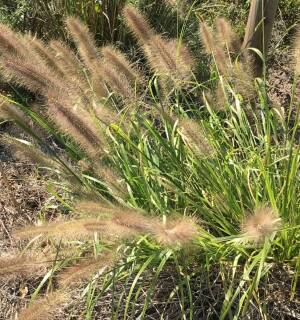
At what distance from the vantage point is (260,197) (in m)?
2.43

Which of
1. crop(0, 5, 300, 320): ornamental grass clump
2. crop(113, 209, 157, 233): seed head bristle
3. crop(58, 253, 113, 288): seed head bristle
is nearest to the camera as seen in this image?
crop(113, 209, 157, 233): seed head bristle

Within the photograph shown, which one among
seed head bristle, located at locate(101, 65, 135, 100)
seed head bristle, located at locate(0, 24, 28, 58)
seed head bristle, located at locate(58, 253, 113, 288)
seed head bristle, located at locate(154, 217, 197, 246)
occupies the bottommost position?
seed head bristle, located at locate(58, 253, 113, 288)

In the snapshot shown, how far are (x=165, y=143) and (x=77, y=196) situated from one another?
50 cm

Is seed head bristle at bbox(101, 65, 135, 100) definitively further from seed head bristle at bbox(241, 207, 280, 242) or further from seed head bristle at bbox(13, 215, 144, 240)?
seed head bristle at bbox(241, 207, 280, 242)

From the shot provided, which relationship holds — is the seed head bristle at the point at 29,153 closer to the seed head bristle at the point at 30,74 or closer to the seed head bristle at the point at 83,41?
the seed head bristle at the point at 30,74

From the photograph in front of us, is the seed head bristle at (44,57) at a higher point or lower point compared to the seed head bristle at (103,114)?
higher

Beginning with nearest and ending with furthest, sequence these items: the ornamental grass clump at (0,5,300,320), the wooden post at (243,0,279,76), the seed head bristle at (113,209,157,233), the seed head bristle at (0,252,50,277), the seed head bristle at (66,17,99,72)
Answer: the seed head bristle at (113,209,157,233), the seed head bristle at (0,252,50,277), the ornamental grass clump at (0,5,300,320), the seed head bristle at (66,17,99,72), the wooden post at (243,0,279,76)

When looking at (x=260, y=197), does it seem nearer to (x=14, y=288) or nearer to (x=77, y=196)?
(x=77, y=196)

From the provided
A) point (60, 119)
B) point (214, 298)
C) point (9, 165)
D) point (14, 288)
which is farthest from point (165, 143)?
point (9, 165)

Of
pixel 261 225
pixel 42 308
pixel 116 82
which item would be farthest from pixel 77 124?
pixel 261 225

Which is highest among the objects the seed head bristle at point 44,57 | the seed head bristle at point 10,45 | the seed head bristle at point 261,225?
the seed head bristle at point 10,45

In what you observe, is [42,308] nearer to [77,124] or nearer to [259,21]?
[77,124]

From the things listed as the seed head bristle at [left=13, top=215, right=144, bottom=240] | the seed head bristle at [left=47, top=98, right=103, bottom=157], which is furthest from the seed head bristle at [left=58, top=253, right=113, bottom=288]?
the seed head bristle at [left=47, top=98, right=103, bottom=157]

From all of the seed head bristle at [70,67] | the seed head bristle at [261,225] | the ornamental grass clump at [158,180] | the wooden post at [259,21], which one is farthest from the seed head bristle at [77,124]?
the wooden post at [259,21]
